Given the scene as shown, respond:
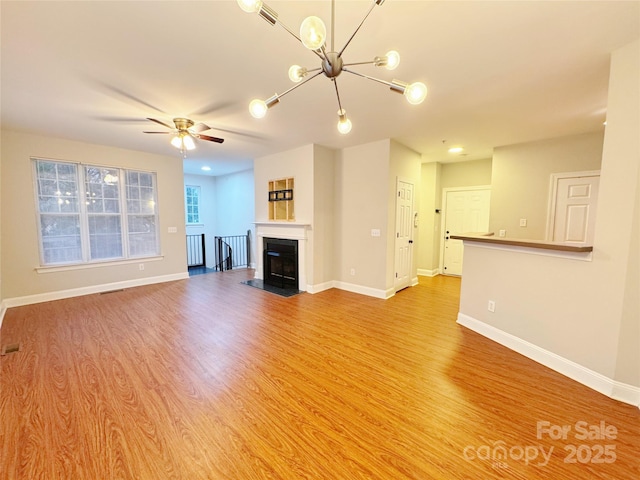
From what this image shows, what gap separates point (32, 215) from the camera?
423 cm

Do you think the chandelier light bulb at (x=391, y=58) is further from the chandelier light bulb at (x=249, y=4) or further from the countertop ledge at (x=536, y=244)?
the countertop ledge at (x=536, y=244)

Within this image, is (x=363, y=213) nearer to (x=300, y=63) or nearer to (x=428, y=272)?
(x=428, y=272)

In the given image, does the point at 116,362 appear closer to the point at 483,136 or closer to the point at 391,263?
the point at 391,263

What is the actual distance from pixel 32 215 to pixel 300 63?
5103 mm

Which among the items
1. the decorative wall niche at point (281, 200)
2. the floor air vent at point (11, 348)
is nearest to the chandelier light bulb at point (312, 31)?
the decorative wall niche at point (281, 200)

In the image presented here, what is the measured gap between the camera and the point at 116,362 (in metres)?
2.58

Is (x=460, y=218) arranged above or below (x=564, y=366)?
above

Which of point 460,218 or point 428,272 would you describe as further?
point 428,272

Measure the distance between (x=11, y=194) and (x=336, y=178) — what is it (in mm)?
5339

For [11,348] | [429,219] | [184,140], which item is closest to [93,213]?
[11,348]

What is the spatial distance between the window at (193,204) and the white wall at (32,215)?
288 cm

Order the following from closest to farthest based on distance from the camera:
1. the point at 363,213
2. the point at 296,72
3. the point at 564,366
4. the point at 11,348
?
the point at 296,72
the point at 564,366
the point at 11,348
the point at 363,213

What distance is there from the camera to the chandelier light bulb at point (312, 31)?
45.1 inches

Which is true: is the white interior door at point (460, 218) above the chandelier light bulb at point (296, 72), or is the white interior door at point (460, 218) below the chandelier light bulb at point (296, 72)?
below
